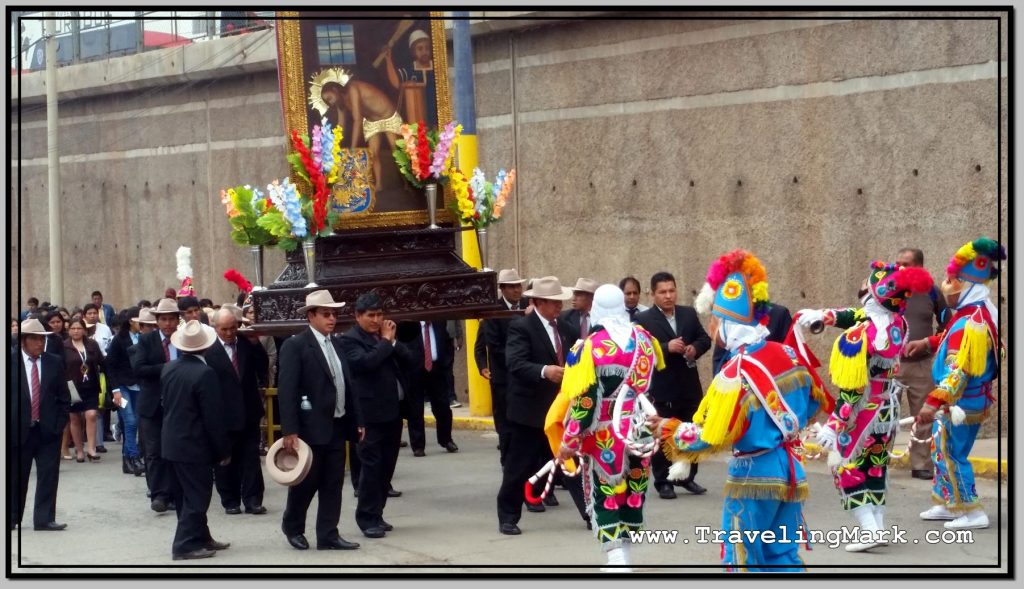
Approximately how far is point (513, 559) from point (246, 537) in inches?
91.7

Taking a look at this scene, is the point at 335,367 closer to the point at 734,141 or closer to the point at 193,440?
the point at 193,440

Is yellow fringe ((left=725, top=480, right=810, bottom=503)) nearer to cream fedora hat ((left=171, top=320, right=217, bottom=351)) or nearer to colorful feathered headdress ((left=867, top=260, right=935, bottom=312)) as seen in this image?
colorful feathered headdress ((left=867, top=260, right=935, bottom=312))

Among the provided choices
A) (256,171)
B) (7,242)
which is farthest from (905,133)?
(256,171)

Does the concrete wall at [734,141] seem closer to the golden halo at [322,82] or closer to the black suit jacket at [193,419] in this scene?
the black suit jacket at [193,419]

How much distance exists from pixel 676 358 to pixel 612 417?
3338mm

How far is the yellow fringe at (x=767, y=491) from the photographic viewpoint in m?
7.72

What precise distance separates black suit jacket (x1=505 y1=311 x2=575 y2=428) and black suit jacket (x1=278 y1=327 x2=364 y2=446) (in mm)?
1432

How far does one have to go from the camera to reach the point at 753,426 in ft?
25.4

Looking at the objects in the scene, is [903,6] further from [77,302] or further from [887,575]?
[77,302]

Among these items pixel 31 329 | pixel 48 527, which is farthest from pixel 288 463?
pixel 31 329

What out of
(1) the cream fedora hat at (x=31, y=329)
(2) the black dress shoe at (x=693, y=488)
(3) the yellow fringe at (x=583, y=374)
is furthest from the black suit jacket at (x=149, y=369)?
(3) the yellow fringe at (x=583, y=374)

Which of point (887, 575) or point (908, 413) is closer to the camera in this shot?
point (887, 575)

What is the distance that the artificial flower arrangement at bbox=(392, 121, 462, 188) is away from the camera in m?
11.9

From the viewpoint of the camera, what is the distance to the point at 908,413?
14391mm
